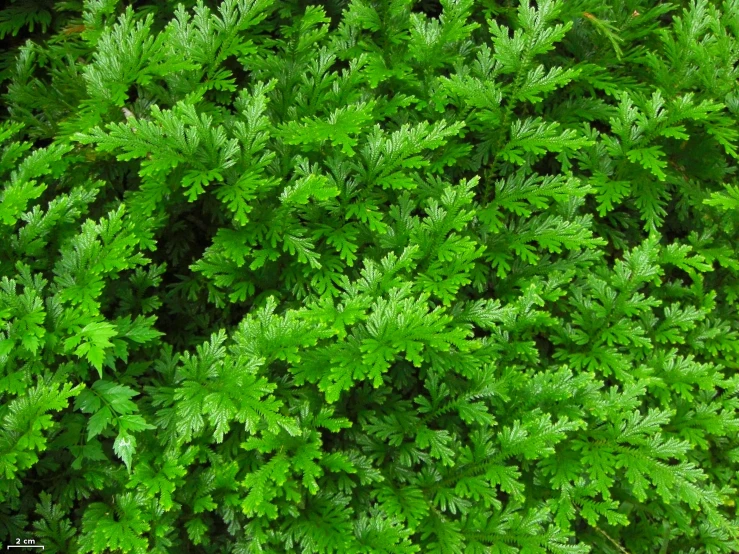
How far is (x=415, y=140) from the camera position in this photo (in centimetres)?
259

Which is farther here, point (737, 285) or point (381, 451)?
point (737, 285)

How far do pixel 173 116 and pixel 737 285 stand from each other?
9.66 ft

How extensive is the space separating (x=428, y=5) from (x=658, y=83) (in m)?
1.28

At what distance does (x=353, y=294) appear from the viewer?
2465 mm

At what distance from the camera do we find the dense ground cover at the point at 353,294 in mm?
2346

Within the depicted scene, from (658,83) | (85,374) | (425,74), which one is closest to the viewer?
(85,374)

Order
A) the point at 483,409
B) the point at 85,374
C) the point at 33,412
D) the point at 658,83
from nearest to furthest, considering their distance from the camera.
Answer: the point at 33,412 → the point at 85,374 → the point at 483,409 → the point at 658,83

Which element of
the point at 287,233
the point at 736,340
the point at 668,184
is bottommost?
the point at 736,340

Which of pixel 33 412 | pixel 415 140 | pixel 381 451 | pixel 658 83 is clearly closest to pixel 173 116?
pixel 415 140

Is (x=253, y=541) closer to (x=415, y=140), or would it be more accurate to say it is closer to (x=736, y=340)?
(x=415, y=140)

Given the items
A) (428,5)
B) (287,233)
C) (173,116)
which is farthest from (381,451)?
(428,5)

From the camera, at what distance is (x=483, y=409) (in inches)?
99.2

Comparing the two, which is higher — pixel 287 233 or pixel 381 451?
pixel 287 233

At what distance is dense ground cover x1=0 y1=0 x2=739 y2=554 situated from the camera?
2346 millimetres
